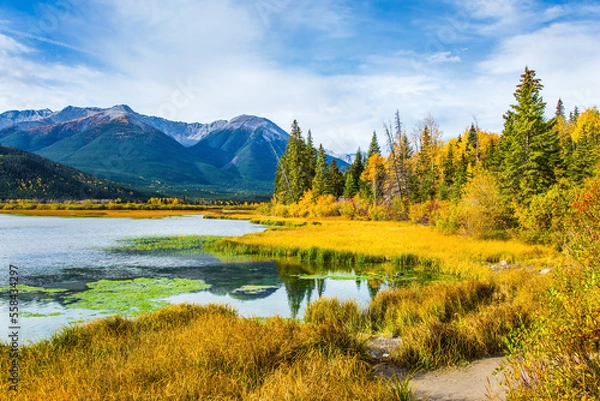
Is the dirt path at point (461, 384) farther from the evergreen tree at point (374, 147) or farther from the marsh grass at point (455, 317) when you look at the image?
the evergreen tree at point (374, 147)

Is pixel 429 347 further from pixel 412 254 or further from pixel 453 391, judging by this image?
pixel 412 254

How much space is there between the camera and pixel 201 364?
22.7 ft

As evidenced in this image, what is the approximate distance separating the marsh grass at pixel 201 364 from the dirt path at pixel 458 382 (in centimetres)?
89

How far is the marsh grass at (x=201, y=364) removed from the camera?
18.9 ft

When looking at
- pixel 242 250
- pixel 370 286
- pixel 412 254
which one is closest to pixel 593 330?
pixel 370 286

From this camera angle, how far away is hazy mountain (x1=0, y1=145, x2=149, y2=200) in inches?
5989

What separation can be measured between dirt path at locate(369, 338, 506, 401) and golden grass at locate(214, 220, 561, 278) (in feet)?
42.9

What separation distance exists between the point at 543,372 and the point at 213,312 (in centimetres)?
972

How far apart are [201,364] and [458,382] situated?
499cm

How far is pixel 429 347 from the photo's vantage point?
9.06 meters

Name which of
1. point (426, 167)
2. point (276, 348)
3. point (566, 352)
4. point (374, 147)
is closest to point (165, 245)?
point (276, 348)

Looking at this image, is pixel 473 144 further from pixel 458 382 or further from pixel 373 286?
pixel 458 382

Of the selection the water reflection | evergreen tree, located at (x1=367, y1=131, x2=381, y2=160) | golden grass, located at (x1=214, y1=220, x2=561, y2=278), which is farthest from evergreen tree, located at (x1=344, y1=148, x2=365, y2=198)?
the water reflection

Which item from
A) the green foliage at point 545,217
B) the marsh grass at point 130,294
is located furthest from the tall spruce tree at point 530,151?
the marsh grass at point 130,294
